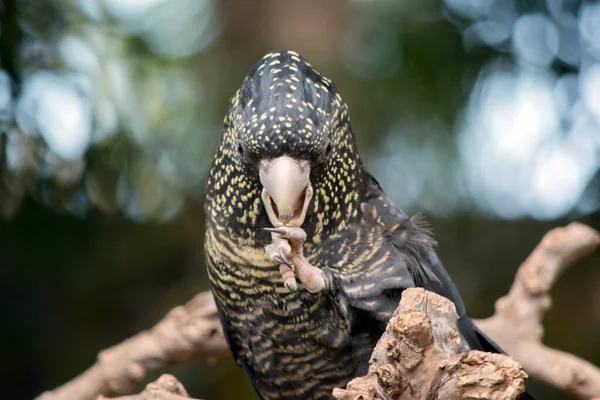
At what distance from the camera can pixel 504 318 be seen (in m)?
3.30

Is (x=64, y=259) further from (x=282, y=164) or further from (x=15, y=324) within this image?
(x=282, y=164)

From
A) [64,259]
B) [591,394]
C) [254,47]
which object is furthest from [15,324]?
[591,394]

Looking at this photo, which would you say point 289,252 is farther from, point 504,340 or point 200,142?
point 200,142

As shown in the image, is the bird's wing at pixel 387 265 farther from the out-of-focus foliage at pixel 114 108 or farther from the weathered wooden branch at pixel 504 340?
the out-of-focus foliage at pixel 114 108

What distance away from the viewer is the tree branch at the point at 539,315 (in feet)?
10.3

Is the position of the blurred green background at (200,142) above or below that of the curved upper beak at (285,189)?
above

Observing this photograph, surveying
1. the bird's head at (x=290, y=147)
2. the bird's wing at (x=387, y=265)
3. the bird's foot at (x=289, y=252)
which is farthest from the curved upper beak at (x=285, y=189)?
the bird's wing at (x=387, y=265)

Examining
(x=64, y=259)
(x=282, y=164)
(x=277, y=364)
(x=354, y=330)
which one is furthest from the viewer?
(x=64, y=259)

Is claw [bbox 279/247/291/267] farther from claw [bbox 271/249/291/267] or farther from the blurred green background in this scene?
the blurred green background

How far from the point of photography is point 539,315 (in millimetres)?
3268

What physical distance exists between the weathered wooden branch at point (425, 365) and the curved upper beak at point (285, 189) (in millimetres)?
586

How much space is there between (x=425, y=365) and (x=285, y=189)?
29.3 inches

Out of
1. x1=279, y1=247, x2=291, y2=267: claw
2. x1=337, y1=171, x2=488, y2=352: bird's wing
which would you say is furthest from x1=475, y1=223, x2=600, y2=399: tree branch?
x1=279, y1=247, x2=291, y2=267: claw

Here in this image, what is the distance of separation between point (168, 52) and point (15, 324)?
2.27 meters
